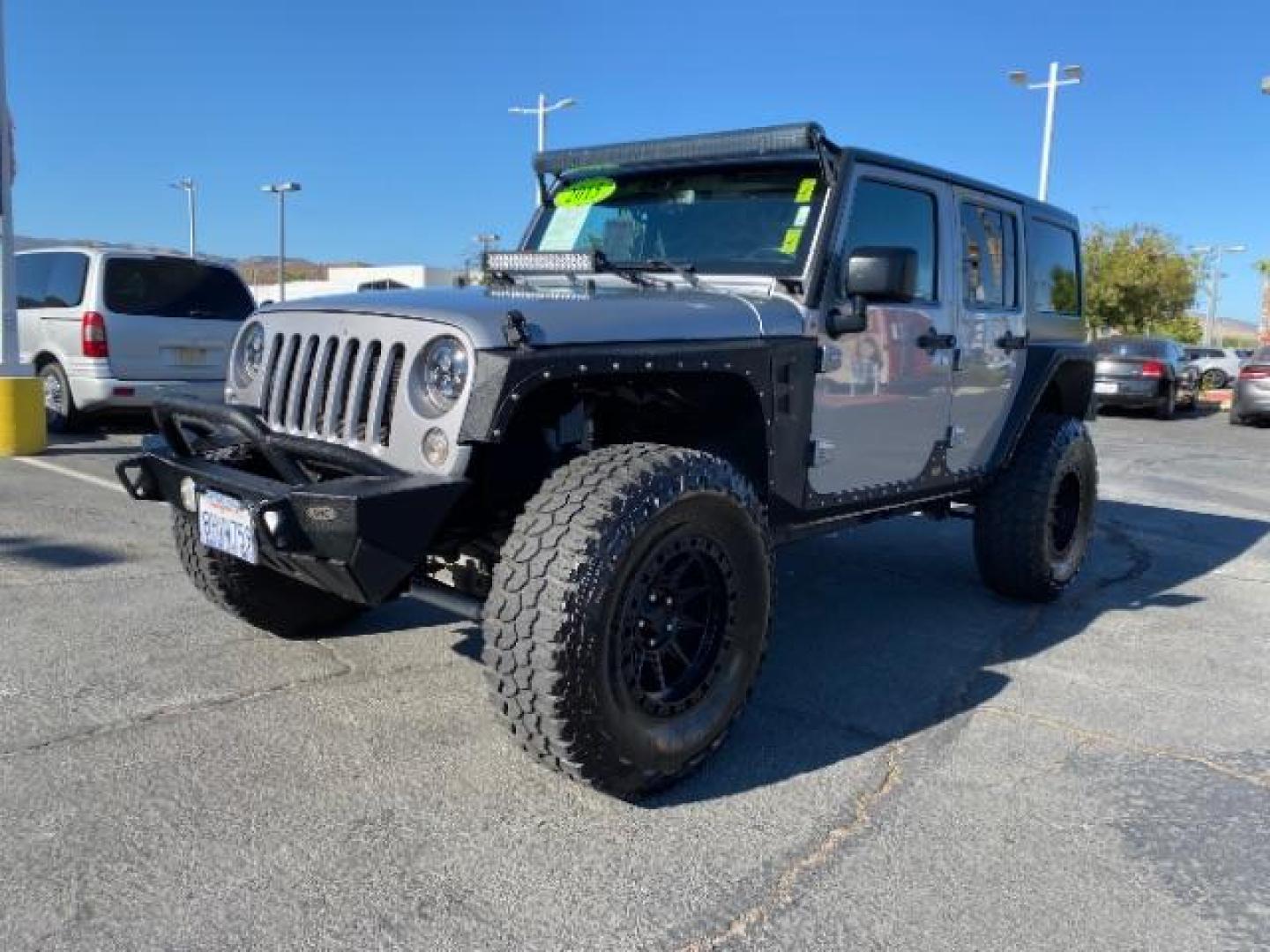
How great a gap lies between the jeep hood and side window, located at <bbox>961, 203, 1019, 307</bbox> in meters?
1.51

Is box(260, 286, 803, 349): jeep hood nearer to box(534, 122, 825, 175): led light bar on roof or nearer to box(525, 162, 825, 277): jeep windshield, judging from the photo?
box(525, 162, 825, 277): jeep windshield

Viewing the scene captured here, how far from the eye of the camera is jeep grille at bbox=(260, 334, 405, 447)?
9.39ft

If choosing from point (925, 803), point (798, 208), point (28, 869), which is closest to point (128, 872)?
point (28, 869)

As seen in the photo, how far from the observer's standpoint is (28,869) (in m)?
2.43

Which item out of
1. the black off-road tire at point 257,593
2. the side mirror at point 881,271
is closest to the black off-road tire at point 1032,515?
the side mirror at point 881,271

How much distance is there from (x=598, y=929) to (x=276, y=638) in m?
2.26

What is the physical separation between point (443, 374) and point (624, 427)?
0.95 metres

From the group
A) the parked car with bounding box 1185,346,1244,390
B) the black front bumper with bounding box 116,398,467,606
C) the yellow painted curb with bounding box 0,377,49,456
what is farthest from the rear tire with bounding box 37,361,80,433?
the parked car with bounding box 1185,346,1244,390

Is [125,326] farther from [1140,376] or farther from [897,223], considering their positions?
[1140,376]

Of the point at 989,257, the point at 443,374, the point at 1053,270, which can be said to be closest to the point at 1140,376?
the point at 1053,270

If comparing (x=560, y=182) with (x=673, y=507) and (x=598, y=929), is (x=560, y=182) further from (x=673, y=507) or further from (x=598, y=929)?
(x=598, y=929)

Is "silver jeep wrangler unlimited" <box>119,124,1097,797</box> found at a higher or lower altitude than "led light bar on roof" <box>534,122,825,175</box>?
lower

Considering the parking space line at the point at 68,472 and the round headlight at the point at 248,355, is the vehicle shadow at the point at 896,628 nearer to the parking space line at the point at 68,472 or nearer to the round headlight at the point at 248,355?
the round headlight at the point at 248,355

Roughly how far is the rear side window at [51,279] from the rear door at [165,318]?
37cm
